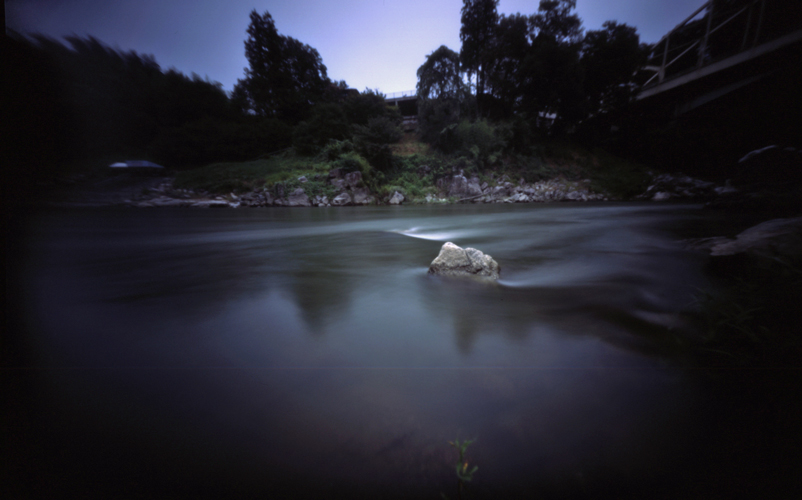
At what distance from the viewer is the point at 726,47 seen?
335 centimetres

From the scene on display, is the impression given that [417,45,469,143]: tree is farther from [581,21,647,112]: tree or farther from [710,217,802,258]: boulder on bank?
[710,217,802,258]: boulder on bank

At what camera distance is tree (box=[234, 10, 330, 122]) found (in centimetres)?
404

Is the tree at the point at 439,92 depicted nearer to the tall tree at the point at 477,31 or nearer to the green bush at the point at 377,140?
the green bush at the point at 377,140

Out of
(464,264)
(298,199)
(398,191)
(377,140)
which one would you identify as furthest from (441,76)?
(464,264)

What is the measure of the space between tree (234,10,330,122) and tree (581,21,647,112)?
16.1ft

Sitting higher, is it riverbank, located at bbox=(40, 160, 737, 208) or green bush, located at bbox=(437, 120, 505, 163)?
green bush, located at bbox=(437, 120, 505, 163)

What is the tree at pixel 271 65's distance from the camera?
4043 mm

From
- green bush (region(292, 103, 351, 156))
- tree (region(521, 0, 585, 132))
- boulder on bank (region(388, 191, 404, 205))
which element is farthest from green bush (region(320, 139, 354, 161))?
tree (region(521, 0, 585, 132))

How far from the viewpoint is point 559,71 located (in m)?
5.27

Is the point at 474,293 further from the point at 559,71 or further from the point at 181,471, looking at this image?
the point at 559,71

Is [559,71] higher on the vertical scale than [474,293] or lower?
higher

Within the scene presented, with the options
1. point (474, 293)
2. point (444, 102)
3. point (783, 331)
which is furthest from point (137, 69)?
point (444, 102)

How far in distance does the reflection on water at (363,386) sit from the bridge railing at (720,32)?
8.25ft

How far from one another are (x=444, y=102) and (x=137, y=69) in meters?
23.1
